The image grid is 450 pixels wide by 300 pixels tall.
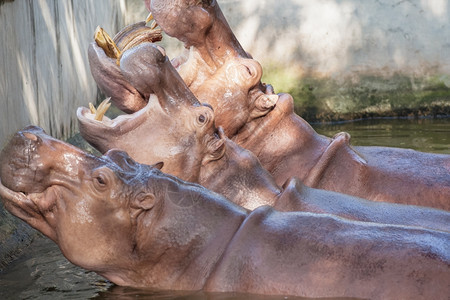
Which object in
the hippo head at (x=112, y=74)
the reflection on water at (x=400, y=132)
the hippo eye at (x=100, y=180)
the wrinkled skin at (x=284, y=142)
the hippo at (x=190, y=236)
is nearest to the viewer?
the hippo at (x=190, y=236)

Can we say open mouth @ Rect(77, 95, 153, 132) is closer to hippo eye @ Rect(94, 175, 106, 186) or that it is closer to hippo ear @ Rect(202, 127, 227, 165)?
hippo ear @ Rect(202, 127, 227, 165)

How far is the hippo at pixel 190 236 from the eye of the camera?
279cm

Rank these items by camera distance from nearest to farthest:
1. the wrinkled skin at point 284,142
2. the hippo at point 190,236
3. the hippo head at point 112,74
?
the hippo at point 190,236
the hippo head at point 112,74
the wrinkled skin at point 284,142

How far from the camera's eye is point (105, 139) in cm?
402

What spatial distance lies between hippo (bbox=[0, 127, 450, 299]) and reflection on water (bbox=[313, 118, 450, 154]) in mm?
4295

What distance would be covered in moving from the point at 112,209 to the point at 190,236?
280 mm

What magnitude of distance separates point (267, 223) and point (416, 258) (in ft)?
1.65

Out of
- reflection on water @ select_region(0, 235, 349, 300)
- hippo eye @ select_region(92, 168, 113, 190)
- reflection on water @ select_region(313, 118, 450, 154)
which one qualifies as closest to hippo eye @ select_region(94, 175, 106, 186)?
hippo eye @ select_region(92, 168, 113, 190)

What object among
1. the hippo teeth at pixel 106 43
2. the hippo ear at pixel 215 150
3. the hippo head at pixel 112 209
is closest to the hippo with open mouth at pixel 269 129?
the hippo teeth at pixel 106 43

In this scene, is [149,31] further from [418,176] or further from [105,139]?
[418,176]

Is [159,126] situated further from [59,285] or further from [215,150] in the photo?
[59,285]

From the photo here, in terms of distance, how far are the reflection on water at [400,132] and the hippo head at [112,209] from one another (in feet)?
14.2

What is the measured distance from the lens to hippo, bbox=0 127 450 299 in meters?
2.79

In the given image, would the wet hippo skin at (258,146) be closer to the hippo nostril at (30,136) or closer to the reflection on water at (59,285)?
the reflection on water at (59,285)
